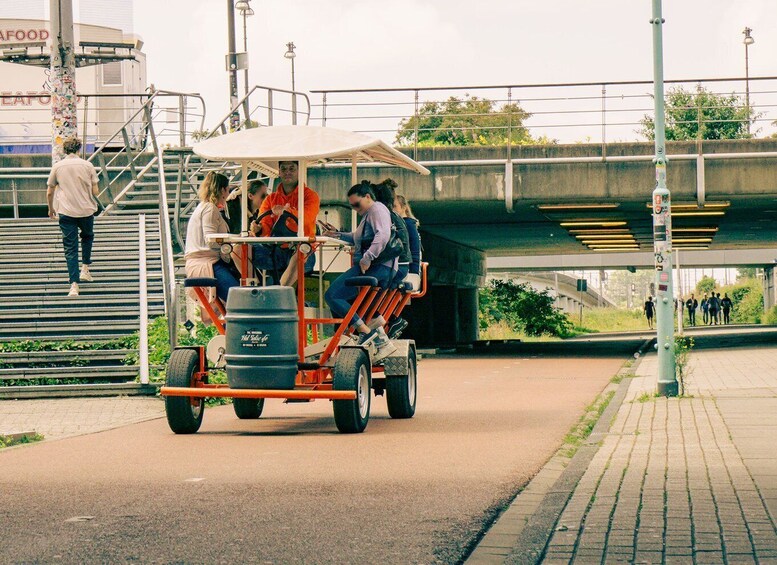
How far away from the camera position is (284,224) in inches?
447

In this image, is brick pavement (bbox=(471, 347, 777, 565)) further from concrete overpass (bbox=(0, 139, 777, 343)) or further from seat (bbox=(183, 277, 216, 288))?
concrete overpass (bbox=(0, 139, 777, 343))

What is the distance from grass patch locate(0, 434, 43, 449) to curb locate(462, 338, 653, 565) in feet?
14.4

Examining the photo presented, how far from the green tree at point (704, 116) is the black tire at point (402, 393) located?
13606 mm

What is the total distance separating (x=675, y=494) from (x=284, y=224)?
5.11m

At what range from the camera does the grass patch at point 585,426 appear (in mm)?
10100

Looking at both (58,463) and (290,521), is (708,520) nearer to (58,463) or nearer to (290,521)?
(290,521)

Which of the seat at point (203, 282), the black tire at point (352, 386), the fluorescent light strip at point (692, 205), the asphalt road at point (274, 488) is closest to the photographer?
the asphalt road at point (274, 488)

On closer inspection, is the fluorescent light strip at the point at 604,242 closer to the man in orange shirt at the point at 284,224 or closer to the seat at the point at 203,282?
the man in orange shirt at the point at 284,224

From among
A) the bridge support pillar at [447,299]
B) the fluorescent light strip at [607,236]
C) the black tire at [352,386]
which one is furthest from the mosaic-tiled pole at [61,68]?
the fluorescent light strip at [607,236]

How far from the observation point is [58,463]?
361 inches

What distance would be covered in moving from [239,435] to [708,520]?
5546 mm

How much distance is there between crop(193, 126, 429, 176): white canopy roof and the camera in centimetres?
1114

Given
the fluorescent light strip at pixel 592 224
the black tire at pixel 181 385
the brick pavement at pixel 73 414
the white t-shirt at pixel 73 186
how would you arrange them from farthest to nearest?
the fluorescent light strip at pixel 592 224 < the white t-shirt at pixel 73 186 < the brick pavement at pixel 73 414 < the black tire at pixel 181 385

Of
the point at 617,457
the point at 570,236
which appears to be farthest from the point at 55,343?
the point at 570,236
